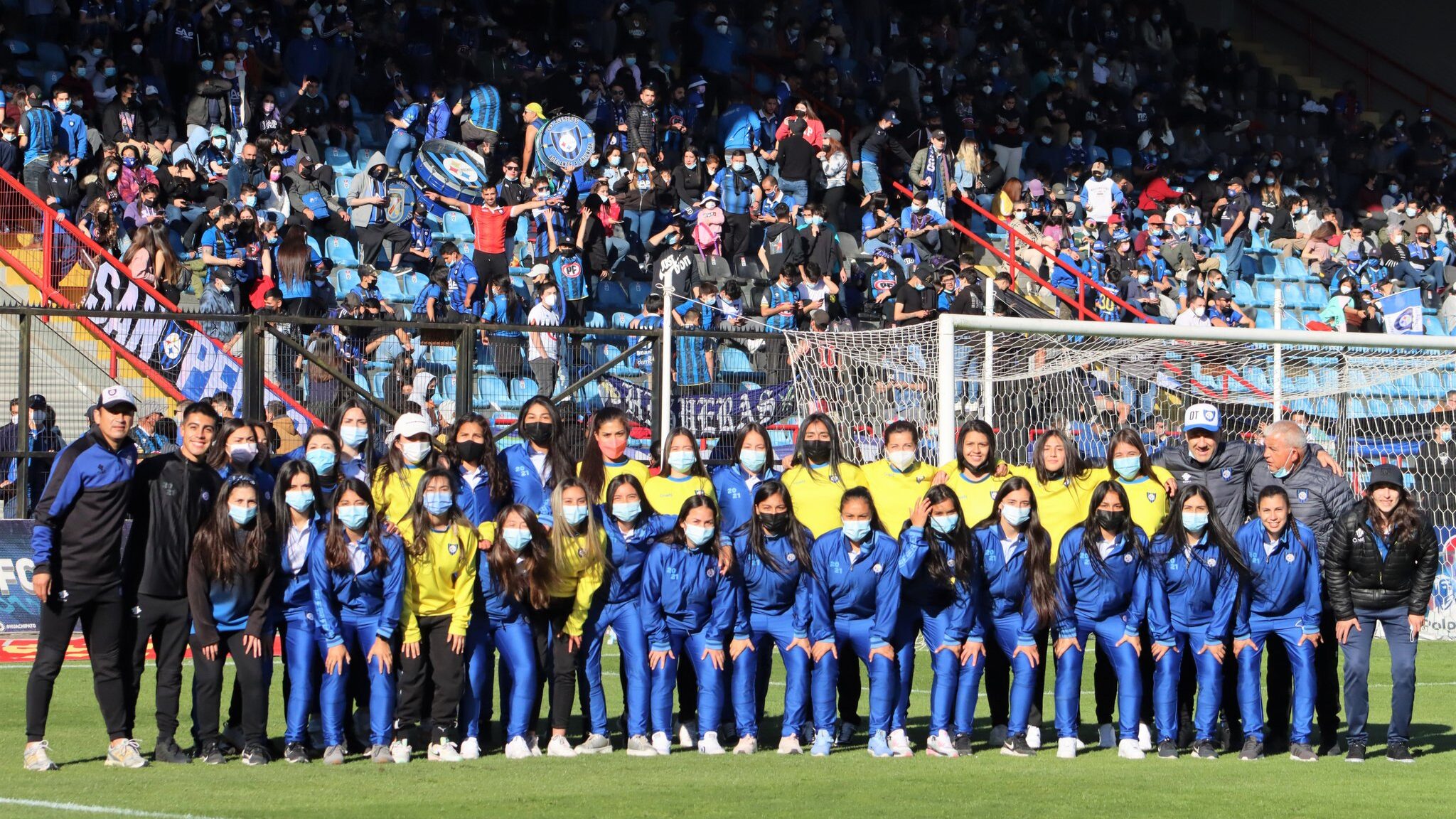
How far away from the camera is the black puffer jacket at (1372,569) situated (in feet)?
31.8

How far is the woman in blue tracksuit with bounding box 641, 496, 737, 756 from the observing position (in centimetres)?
969

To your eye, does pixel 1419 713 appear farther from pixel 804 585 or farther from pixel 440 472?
pixel 440 472

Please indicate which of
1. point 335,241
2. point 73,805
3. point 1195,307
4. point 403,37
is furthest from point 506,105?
point 73,805

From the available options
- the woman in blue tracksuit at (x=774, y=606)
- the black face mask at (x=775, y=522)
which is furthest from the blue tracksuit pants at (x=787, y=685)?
the black face mask at (x=775, y=522)

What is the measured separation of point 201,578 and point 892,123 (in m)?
16.8

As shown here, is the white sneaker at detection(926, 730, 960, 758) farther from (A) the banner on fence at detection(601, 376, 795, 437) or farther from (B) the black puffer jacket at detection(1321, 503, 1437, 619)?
(A) the banner on fence at detection(601, 376, 795, 437)

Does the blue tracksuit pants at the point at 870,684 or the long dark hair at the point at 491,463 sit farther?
the long dark hair at the point at 491,463

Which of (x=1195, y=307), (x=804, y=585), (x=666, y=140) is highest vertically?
(x=666, y=140)

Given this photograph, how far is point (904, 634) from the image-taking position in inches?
392

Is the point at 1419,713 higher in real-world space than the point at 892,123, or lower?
lower

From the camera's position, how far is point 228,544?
9086 mm

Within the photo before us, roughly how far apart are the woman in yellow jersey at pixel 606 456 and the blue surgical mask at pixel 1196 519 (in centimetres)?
290

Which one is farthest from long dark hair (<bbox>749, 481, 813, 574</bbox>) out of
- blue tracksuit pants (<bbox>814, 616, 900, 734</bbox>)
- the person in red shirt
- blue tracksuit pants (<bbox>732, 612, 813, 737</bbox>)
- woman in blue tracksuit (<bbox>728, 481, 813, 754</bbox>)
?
the person in red shirt

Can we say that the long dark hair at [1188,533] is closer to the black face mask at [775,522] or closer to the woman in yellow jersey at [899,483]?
the woman in yellow jersey at [899,483]
